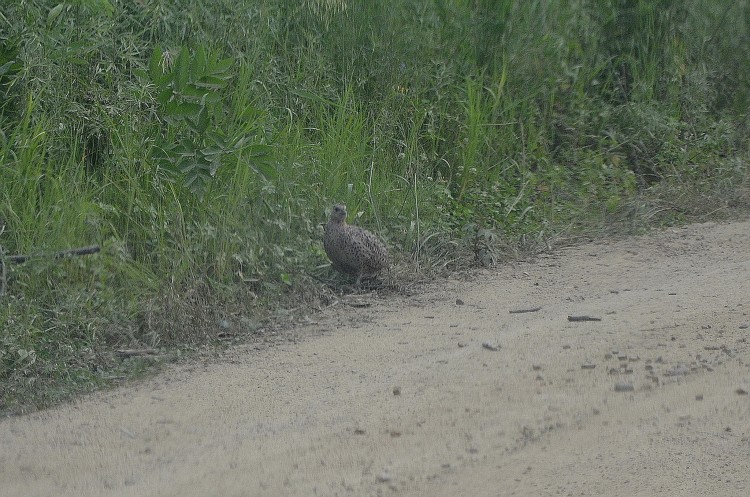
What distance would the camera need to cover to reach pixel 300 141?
7.05 m

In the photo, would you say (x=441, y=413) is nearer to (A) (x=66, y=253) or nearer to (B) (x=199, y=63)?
(A) (x=66, y=253)

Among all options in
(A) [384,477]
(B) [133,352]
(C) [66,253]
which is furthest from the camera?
(C) [66,253]

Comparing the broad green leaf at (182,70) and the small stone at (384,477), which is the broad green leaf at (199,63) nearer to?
the broad green leaf at (182,70)

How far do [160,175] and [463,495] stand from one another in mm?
3060

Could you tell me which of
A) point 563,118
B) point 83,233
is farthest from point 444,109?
point 83,233

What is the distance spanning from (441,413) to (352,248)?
6.12 ft

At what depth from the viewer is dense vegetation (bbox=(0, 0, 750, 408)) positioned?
566cm

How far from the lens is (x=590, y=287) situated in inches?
249

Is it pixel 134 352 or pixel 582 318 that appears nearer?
pixel 134 352

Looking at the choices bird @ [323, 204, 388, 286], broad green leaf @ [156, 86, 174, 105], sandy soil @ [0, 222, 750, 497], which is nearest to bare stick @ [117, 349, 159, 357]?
sandy soil @ [0, 222, 750, 497]

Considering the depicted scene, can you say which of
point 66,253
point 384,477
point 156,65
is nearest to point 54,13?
point 156,65

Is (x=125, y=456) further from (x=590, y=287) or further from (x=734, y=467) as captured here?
(x=590, y=287)

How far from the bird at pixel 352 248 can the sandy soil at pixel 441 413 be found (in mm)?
296

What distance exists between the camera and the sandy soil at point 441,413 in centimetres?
396
